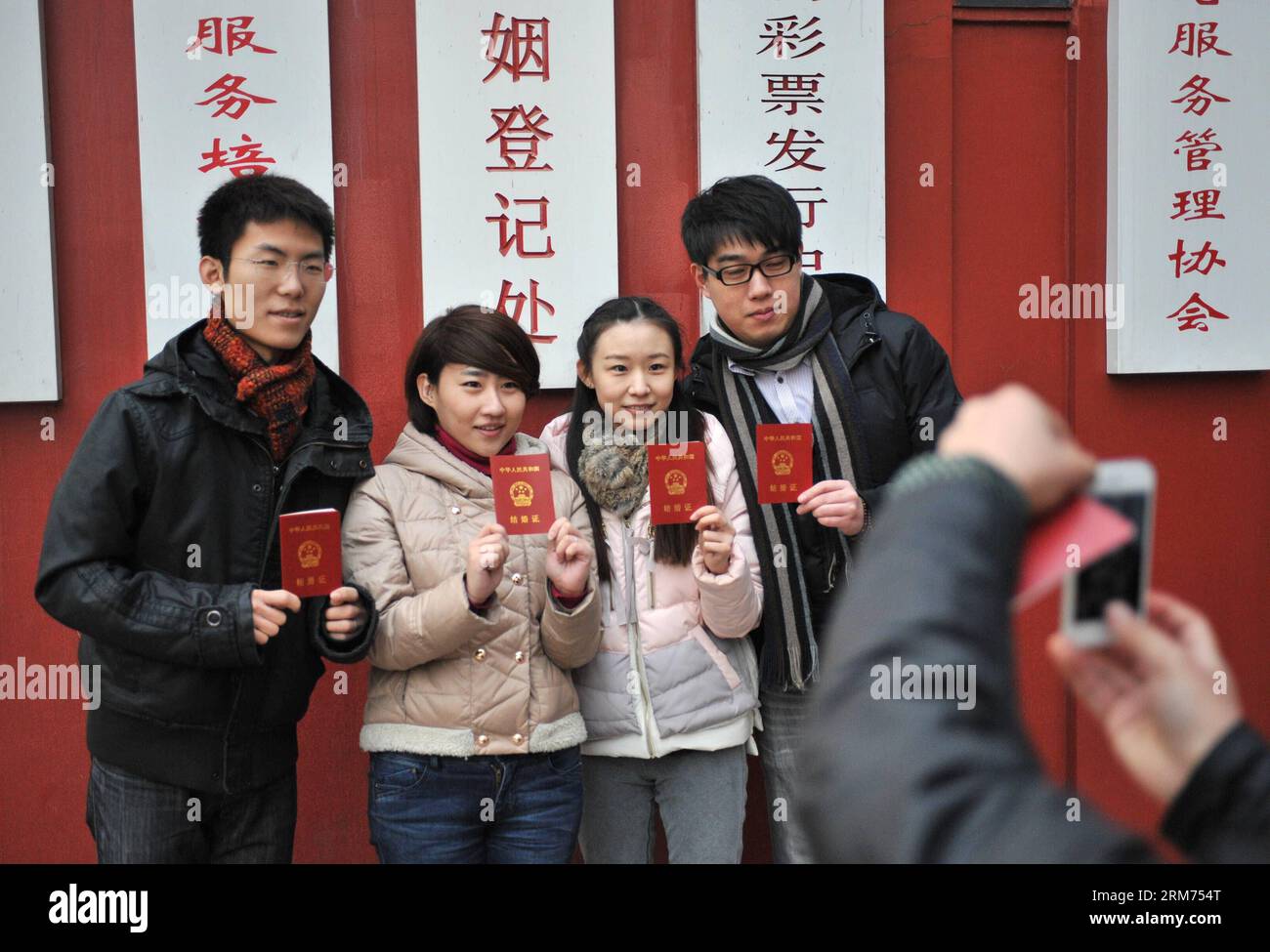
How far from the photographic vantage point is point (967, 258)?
3826 mm

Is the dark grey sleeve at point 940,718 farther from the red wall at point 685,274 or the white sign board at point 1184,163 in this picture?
the white sign board at point 1184,163

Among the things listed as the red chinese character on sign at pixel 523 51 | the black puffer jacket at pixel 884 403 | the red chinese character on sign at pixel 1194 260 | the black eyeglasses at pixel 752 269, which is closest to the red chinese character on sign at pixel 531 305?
the red chinese character on sign at pixel 523 51

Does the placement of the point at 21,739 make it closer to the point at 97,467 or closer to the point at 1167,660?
the point at 97,467

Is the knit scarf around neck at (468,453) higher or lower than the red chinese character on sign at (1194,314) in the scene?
lower

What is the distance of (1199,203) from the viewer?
3.75 m

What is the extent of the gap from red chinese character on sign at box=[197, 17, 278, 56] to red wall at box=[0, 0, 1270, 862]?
0.25m

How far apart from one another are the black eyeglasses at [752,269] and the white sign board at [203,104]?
140 cm

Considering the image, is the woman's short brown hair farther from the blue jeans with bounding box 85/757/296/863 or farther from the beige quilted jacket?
the blue jeans with bounding box 85/757/296/863

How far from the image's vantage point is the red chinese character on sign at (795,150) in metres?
3.61

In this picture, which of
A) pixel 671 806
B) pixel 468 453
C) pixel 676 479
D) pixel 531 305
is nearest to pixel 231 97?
pixel 531 305

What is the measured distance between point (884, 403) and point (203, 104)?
2169 mm

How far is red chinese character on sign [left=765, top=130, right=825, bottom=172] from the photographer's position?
3607 millimetres

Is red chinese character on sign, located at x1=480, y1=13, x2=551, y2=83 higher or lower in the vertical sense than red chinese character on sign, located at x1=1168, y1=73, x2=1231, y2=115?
higher

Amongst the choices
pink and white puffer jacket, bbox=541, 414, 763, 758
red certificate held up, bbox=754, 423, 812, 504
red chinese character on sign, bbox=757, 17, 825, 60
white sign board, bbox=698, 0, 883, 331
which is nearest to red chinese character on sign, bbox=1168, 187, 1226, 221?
white sign board, bbox=698, 0, 883, 331
